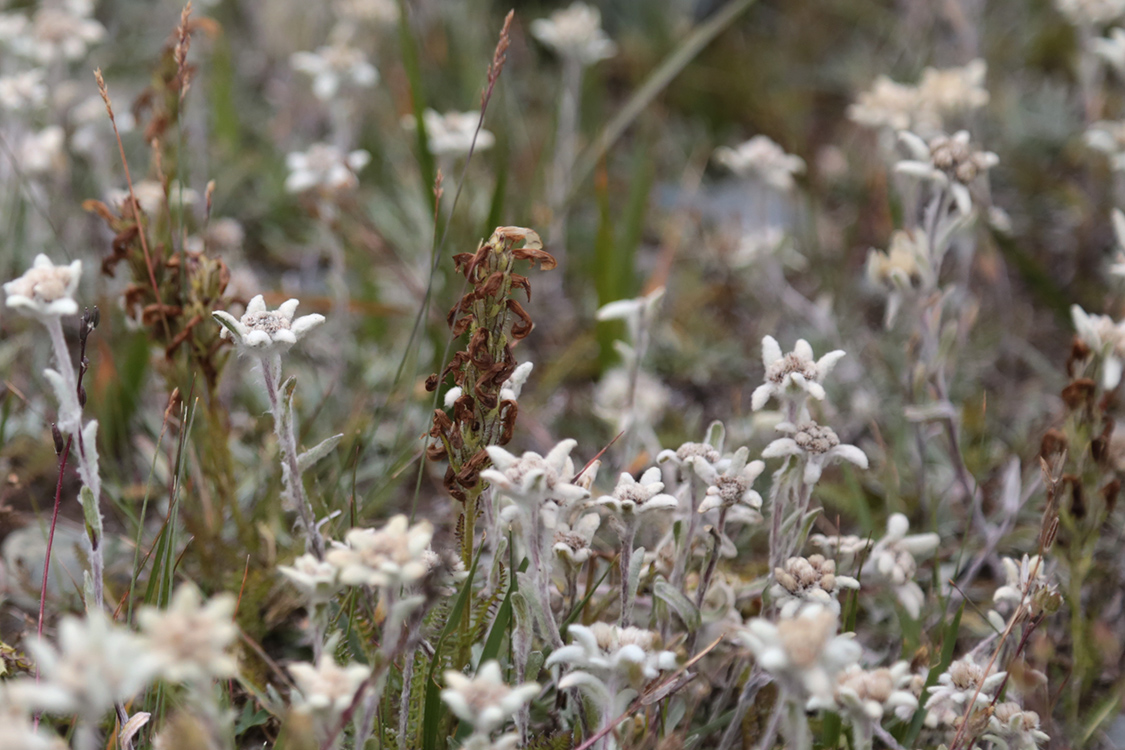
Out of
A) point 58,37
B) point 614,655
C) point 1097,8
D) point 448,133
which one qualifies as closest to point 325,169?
point 448,133

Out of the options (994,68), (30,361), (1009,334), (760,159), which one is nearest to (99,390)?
(30,361)

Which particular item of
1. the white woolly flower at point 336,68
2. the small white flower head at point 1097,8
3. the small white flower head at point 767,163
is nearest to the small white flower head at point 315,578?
the white woolly flower at point 336,68

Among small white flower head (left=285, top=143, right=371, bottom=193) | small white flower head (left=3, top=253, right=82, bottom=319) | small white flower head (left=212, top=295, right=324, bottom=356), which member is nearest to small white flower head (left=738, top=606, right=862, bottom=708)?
small white flower head (left=212, top=295, right=324, bottom=356)

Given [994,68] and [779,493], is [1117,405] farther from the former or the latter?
[994,68]

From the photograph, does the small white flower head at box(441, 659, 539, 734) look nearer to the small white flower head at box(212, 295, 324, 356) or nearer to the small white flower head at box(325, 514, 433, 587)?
the small white flower head at box(325, 514, 433, 587)

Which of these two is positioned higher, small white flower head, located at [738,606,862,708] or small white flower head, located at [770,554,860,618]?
small white flower head, located at [770,554,860,618]

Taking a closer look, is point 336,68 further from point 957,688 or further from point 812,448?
point 957,688
